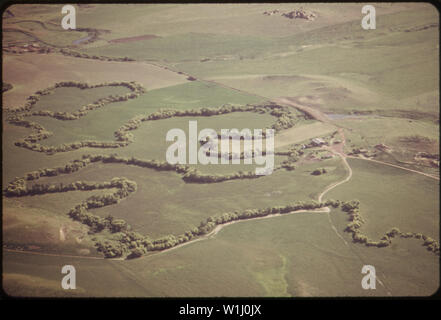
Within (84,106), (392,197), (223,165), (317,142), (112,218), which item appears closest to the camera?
(112,218)

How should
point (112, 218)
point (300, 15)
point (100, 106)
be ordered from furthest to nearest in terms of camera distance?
point (300, 15)
point (100, 106)
point (112, 218)

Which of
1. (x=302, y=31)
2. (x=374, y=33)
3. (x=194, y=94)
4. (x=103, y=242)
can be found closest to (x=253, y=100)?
(x=194, y=94)

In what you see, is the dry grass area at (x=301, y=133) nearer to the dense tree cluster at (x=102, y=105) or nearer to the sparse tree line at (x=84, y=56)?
the dense tree cluster at (x=102, y=105)

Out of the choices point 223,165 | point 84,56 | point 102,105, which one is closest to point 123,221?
point 223,165

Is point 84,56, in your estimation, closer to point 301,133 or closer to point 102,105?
point 102,105

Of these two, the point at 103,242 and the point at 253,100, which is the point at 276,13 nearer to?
the point at 253,100

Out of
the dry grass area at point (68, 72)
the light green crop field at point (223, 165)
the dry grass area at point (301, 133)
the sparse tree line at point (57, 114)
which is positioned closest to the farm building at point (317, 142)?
the light green crop field at point (223, 165)

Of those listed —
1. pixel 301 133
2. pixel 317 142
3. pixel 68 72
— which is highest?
pixel 68 72
